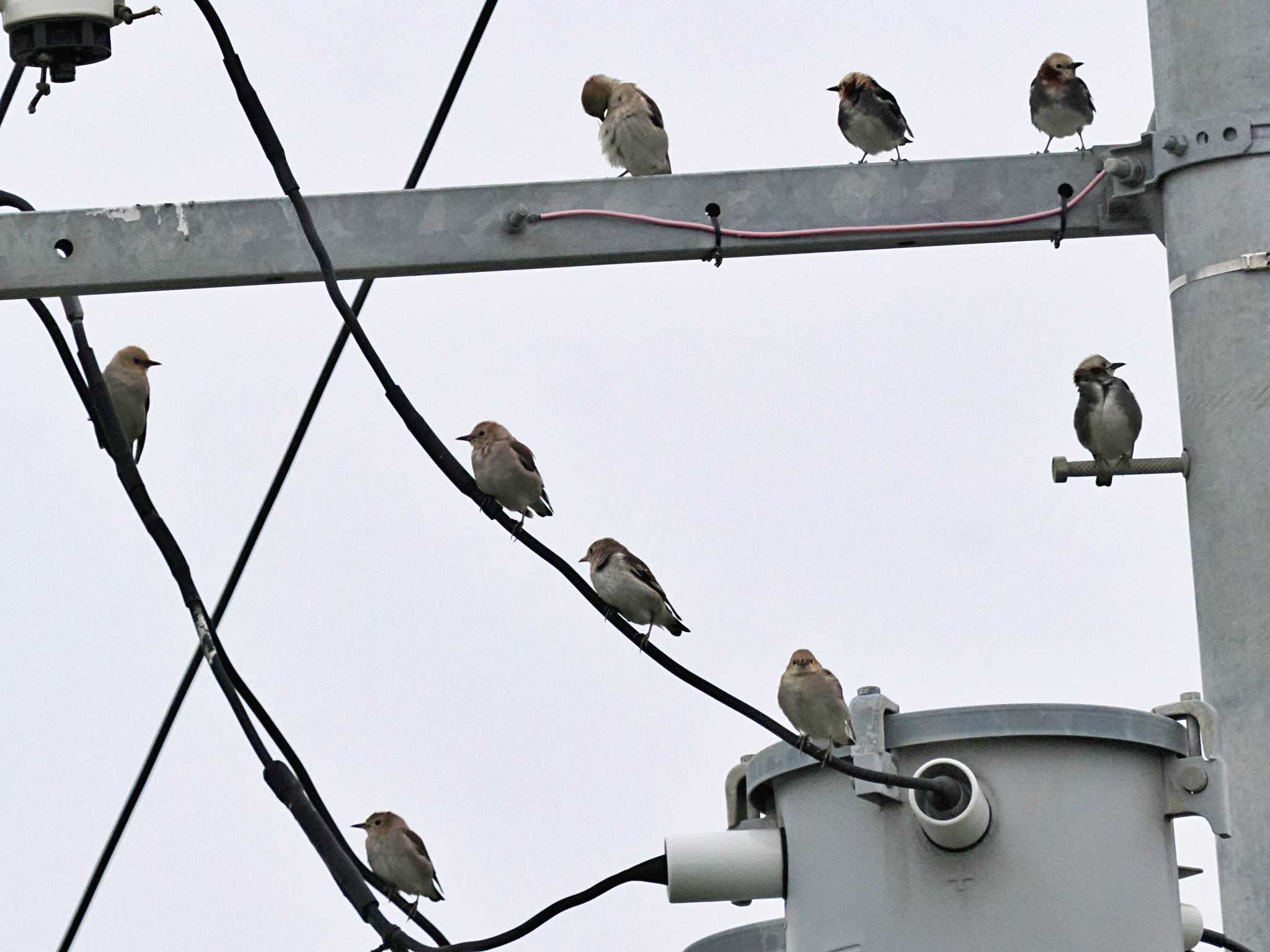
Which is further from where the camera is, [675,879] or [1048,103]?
[1048,103]

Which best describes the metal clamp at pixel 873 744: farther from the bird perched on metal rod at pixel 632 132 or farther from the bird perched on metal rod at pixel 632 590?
the bird perched on metal rod at pixel 632 132

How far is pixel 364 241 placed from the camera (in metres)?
6.27

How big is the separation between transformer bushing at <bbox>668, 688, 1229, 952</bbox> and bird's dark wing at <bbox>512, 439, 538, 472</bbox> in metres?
3.30

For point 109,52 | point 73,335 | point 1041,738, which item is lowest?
point 1041,738

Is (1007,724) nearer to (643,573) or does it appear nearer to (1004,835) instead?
(1004,835)

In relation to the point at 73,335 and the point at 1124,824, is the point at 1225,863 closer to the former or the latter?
the point at 1124,824

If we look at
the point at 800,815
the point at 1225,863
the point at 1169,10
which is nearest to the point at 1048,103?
the point at 1169,10

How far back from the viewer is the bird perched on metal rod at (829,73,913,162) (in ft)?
28.5

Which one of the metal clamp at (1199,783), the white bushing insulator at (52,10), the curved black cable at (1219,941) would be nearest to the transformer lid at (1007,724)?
the metal clamp at (1199,783)

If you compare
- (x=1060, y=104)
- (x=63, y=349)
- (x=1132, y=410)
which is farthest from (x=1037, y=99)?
(x=63, y=349)

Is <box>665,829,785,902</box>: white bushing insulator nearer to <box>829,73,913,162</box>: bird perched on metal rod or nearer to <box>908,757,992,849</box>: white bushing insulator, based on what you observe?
<box>908,757,992,849</box>: white bushing insulator

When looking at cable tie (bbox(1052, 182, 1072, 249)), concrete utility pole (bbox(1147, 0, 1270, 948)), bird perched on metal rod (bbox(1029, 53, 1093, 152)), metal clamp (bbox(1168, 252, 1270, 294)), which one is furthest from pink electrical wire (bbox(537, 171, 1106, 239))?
bird perched on metal rod (bbox(1029, 53, 1093, 152))

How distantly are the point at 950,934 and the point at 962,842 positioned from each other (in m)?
0.15

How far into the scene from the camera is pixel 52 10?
5.85 m
